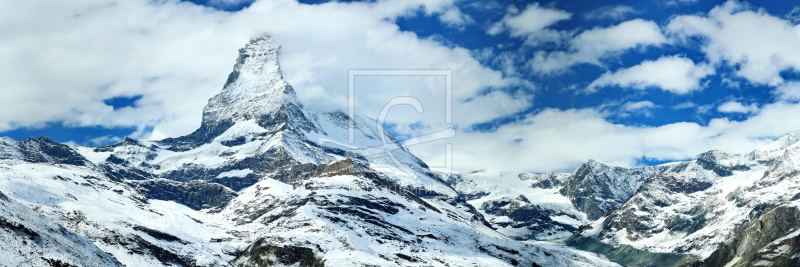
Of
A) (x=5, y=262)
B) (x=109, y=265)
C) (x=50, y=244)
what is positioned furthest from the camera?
(x=109, y=265)

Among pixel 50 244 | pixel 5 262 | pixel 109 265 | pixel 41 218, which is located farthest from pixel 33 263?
pixel 41 218

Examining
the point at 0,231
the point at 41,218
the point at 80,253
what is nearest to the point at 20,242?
the point at 0,231

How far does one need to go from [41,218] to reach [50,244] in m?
23.2

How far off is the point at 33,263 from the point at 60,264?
606 centimetres

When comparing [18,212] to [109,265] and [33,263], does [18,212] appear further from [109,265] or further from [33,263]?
[33,263]

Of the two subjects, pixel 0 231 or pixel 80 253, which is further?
pixel 80 253

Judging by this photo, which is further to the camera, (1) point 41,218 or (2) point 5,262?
(1) point 41,218

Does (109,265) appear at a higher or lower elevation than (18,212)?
lower

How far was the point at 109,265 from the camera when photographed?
151125 millimetres

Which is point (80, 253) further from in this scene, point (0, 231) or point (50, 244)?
point (0, 231)

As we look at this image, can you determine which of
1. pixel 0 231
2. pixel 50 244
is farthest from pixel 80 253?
pixel 0 231

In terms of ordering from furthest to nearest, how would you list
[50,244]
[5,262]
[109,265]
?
[109,265] → [50,244] → [5,262]

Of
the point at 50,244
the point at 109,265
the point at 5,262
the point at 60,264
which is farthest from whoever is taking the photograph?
the point at 109,265

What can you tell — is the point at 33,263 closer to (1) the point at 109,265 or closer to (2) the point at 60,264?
(2) the point at 60,264
